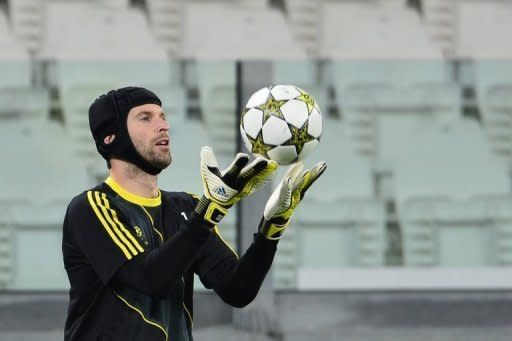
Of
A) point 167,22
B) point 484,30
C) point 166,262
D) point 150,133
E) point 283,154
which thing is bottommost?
point 166,262

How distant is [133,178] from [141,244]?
239 mm

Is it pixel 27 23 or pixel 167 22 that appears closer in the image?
pixel 27 23

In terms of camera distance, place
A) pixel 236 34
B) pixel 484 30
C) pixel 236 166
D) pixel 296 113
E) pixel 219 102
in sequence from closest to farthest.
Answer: pixel 236 166
pixel 296 113
pixel 219 102
pixel 236 34
pixel 484 30

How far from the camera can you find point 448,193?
23.1 ft

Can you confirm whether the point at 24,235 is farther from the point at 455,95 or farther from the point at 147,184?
the point at 147,184

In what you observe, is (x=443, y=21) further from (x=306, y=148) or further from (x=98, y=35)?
(x=306, y=148)

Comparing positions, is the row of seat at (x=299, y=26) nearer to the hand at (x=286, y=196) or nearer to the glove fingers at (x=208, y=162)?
the hand at (x=286, y=196)

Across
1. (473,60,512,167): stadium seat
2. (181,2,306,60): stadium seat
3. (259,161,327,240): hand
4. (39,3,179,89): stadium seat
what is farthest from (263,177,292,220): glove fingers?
(181,2,306,60): stadium seat

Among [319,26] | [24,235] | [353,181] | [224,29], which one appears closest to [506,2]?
[319,26]

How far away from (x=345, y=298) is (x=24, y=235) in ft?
6.68

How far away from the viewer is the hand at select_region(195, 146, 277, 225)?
9.66ft

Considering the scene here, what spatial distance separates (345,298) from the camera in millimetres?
6887

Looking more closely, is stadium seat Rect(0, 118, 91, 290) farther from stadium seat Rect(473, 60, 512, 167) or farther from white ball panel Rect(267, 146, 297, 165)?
white ball panel Rect(267, 146, 297, 165)

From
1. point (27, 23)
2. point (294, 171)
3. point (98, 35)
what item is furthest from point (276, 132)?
point (27, 23)
